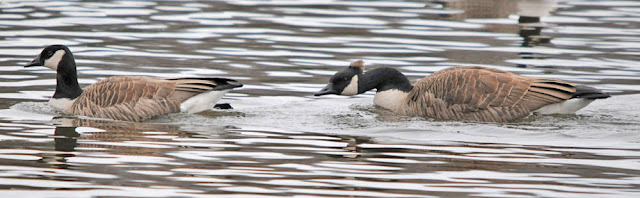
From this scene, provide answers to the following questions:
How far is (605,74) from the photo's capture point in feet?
52.7

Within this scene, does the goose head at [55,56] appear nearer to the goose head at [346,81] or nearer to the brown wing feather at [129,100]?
the brown wing feather at [129,100]

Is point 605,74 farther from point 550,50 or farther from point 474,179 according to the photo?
point 474,179

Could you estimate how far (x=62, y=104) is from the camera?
12664mm

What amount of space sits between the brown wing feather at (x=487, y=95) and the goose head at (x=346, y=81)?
1155 mm

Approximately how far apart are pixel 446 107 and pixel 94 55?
7.50 metres

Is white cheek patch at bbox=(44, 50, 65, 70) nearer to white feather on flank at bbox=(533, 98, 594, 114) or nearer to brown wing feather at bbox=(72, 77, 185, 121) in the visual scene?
brown wing feather at bbox=(72, 77, 185, 121)

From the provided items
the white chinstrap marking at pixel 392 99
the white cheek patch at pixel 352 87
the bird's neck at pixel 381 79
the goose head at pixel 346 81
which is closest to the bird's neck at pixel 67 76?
the goose head at pixel 346 81

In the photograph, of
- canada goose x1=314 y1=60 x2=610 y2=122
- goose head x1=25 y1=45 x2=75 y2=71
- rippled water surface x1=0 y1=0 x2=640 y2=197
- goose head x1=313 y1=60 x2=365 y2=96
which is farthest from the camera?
goose head x1=313 y1=60 x2=365 y2=96

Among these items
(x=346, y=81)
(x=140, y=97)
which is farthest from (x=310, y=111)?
(x=140, y=97)

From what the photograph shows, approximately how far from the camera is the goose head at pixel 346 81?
43.3 feet

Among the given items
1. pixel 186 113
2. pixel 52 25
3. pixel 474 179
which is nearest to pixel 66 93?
pixel 186 113

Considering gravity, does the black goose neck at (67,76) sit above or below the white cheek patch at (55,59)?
below

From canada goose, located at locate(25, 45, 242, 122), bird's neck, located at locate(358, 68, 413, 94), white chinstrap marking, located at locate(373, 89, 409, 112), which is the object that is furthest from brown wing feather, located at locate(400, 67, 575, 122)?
canada goose, located at locate(25, 45, 242, 122)

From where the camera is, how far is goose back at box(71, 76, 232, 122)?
1230 cm
